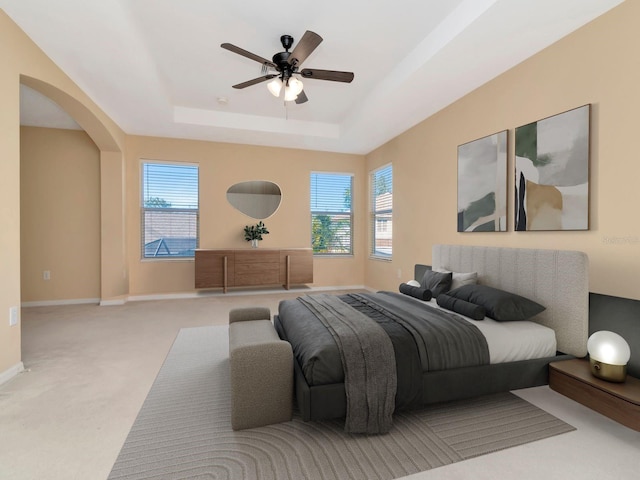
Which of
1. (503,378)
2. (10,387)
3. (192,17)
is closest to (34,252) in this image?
(10,387)

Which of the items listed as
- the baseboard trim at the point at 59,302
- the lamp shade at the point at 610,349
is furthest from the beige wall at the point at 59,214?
the lamp shade at the point at 610,349

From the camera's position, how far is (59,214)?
4.83m

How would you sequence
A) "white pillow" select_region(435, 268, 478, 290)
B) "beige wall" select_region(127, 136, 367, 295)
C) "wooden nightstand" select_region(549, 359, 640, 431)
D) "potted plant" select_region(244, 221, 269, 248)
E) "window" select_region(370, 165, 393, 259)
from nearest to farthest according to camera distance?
"wooden nightstand" select_region(549, 359, 640, 431) < "white pillow" select_region(435, 268, 478, 290) < "beige wall" select_region(127, 136, 367, 295) < "window" select_region(370, 165, 393, 259) < "potted plant" select_region(244, 221, 269, 248)

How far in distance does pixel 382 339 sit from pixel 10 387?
2.74m

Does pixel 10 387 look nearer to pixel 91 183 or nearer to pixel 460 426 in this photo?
pixel 460 426

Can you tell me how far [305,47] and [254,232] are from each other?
141 inches

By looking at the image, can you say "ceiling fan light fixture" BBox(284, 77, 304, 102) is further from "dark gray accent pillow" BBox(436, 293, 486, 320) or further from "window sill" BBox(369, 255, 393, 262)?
"window sill" BBox(369, 255, 393, 262)

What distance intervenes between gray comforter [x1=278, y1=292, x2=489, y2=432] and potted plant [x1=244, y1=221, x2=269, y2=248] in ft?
10.9

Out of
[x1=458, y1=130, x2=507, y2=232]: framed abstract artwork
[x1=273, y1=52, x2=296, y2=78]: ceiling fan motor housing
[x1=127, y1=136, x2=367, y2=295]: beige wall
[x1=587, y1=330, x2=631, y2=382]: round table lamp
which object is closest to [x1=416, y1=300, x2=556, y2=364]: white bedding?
[x1=587, y1=330, x2=631, y2=382]: round table lamp

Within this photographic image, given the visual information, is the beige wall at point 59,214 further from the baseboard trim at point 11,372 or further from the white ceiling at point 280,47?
the baseboard trim at point 11,372

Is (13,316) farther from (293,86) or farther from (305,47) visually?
(305,47)

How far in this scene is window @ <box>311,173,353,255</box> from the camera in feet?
19.9

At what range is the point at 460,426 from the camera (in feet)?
5.90

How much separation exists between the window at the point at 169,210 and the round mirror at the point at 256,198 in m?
0.70
